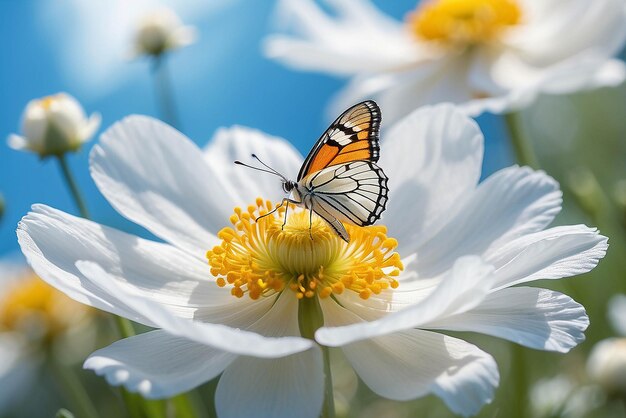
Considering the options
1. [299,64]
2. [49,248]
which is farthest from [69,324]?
[49,248]

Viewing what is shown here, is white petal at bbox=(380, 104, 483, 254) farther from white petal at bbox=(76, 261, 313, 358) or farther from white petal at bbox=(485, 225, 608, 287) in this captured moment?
white petal at bbox=(76, 261, 313, 358)

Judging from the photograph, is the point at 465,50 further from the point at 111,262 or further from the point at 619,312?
the point at 111,262

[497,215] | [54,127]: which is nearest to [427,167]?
[497,215]

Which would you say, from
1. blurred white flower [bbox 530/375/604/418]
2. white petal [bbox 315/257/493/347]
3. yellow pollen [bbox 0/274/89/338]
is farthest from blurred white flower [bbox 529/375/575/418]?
yellow pollen [bbox 0/274/89/338]

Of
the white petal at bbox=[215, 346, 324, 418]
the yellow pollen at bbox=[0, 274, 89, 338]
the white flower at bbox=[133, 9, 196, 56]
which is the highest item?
the white flower at bbox=[133, 9, 196, 56]

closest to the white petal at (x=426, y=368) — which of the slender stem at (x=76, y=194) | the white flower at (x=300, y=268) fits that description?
the white flower at (x=300, y=268)

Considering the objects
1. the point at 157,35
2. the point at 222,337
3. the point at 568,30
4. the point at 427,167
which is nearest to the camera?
the point at 222,337

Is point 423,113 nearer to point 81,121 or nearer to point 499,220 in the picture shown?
point 499,220
